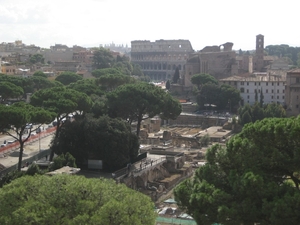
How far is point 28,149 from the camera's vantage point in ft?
108

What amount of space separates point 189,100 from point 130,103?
89.6ft

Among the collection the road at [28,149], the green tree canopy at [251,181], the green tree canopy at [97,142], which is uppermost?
the green tree canopy at [251,181]

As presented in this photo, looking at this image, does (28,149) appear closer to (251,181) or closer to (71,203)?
(71,203)

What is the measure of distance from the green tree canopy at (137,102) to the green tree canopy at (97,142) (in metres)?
7.08

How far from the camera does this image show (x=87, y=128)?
86.1 feet

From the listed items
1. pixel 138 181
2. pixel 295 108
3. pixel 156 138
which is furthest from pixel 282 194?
pixel 295 108

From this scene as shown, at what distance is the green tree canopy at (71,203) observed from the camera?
12.5 m

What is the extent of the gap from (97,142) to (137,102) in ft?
27.5

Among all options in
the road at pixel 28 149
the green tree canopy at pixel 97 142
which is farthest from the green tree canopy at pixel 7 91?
the green tree canopy at pixel 97 142

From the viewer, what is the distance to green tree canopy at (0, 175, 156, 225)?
12.5m

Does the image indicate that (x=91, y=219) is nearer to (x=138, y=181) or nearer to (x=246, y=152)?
(x=246, y=152)

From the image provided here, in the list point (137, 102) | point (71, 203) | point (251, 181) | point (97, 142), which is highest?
point (137, 102)

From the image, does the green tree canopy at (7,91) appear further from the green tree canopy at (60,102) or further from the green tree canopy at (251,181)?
the green tree canopy at (251,181)

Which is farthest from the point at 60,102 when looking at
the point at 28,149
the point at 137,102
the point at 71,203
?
the point at 71,203
